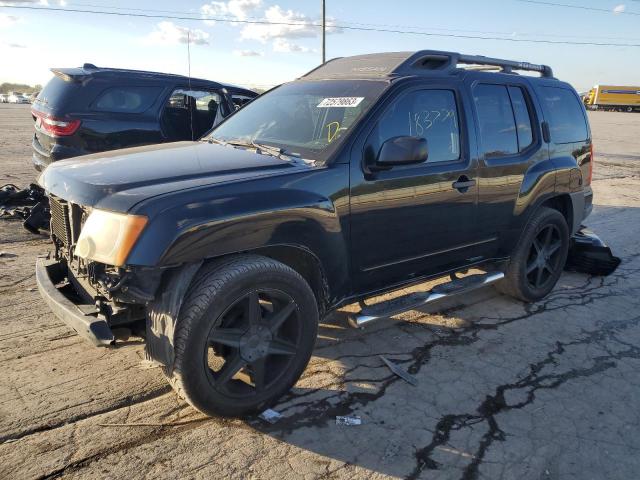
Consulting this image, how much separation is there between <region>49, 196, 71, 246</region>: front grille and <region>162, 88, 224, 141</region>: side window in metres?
3.79

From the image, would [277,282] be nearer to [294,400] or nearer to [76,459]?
[294,400]

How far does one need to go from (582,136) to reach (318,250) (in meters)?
3.55

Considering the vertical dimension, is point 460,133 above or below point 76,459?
above

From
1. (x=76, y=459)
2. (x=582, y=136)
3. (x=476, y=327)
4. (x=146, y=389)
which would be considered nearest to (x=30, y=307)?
(x=146, y=389)

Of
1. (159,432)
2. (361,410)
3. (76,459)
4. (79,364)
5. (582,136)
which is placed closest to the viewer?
(76,459)

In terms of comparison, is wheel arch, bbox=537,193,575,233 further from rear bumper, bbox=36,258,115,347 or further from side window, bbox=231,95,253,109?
side window, bbox=231,95,253,109

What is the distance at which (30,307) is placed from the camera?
167 inches

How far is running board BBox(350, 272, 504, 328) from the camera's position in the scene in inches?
136

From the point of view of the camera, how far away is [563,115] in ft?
16.5

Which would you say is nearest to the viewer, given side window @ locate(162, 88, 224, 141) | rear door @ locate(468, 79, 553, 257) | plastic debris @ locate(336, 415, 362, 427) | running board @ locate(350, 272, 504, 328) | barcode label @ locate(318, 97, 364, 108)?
plastic debris @ locate(336, 415, 362, 427)

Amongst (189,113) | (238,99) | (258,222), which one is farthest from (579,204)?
(189,113)

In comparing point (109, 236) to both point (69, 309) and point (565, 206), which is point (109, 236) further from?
point (565, 206)

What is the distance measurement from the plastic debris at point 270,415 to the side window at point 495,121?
101 inches

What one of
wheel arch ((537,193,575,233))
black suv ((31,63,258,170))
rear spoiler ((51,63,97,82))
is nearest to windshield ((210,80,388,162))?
black suv ((31,63,258,170))
